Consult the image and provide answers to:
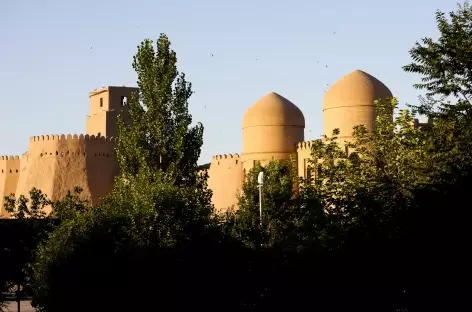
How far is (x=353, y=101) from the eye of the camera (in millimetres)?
34594

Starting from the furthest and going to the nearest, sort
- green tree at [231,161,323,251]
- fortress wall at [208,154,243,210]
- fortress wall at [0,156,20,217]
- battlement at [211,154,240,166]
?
fortress wall at [0,156,20,217] < battlement at [211,154,240,166] < fortress wall at [208,154,243,210] < green tree at [231,161,323,251]

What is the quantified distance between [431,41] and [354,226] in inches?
189

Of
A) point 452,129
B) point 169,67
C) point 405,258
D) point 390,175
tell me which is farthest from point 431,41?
point 169,67

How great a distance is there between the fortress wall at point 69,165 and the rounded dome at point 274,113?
13.4 meters

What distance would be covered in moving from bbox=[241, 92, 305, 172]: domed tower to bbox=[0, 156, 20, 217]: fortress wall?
1916 centimetres

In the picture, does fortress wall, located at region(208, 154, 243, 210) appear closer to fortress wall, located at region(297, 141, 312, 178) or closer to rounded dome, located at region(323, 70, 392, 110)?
fortress wall, located at region(297, 141, 312, 178)

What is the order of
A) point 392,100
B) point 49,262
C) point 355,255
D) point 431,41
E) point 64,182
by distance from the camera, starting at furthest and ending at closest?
point 64,182
point 392,100
point 431,41
point 355,255
point 49,262

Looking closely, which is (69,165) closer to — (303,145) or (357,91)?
(303,145)

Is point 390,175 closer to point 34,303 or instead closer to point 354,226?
point 354,226

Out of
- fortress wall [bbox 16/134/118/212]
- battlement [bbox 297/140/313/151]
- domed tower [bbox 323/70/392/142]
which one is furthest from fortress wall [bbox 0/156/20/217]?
domed tower [bbox 323/70/392/142]

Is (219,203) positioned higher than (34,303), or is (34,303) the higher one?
(219,203)

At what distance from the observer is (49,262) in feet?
63.1

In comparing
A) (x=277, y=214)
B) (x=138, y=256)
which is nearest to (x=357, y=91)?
(x=277, y=214)

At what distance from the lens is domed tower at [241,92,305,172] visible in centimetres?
3847
